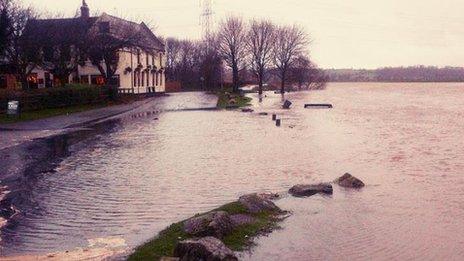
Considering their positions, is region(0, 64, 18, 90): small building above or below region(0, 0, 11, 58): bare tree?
below

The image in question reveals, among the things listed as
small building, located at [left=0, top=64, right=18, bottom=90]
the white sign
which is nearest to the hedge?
the white sign

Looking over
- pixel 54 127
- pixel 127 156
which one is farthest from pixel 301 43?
pixel 127 156

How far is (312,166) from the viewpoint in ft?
58.0

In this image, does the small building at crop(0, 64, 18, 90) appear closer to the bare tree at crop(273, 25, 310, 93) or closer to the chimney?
the chimney

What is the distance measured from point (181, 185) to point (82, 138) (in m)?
12.1

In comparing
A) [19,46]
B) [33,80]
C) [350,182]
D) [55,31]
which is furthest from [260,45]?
[350,182]

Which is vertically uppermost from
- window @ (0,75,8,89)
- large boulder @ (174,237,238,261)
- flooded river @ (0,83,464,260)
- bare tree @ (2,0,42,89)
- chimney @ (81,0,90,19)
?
chimney @ (81,0,90,19)

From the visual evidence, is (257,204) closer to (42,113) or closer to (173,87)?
(42,113)

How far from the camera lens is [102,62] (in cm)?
6222

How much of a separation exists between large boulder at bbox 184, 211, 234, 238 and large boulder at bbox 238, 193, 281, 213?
146cm

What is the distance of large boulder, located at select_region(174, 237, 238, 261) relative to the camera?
7.85m

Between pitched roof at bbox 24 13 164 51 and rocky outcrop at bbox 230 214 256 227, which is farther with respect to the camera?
pitched roof at bbox 24 13 164 51

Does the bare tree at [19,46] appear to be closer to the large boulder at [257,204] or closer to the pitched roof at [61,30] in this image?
the pitched roof at [61,30]

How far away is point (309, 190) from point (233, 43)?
72.1 meters
